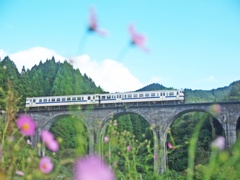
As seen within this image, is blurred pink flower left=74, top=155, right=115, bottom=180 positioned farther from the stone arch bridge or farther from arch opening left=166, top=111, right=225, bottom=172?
the stone arch bridge

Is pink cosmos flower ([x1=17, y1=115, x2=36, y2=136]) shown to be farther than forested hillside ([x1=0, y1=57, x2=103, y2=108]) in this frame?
No

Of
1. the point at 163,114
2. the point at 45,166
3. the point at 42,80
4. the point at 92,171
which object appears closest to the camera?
the point at 92,171

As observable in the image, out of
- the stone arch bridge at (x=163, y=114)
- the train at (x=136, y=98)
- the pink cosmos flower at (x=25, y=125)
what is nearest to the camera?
the pink cosmos flower at (x=25, y=125)

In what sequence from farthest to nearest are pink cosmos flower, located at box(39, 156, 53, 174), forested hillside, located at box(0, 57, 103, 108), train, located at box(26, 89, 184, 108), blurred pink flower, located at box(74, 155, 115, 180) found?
forested hillside, located at box(0, 57, 103, 108) → train, located at box(26, 89, 184, 108) → pink cosmos flower, located at box(39, 156, 53, 174) → blurred pink flower, located at box(74, 155, 115, 180)

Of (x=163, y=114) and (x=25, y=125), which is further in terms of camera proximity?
(x=163, y=114)

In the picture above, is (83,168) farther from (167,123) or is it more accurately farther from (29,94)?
(29,94)

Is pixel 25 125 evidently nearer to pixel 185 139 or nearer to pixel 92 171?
pixel 92 171

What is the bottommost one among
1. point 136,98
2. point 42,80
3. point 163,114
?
point 163,114

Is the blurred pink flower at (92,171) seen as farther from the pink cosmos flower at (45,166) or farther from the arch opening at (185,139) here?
the arch opening at (185,139)

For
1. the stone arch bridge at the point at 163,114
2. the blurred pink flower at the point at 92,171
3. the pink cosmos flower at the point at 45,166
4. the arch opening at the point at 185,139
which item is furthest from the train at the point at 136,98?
the blurred pink flower at the point at 92,171

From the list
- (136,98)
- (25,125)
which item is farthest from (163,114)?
(25,125)

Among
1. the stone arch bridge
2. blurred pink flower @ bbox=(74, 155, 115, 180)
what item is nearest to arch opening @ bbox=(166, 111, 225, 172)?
the stone arch bridge

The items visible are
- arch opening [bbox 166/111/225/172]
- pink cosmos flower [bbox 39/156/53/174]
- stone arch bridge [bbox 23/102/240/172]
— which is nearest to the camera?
pink cosmos flower [bbox 39/156/53/174]

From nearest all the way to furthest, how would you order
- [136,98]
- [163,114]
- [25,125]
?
[25,125]
[163,114]
[136,98]
